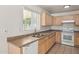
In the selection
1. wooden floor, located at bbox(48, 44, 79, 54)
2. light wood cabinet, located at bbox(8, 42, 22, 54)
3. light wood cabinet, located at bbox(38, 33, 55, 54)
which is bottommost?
wooden floor, located at bbox(48, 44, 79, 54)

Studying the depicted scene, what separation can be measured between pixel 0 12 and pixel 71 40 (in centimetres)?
412

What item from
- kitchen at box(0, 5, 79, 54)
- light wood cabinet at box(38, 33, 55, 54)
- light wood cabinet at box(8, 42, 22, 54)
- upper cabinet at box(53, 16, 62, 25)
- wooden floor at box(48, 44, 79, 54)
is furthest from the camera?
upper cabinet at box(53, 16, 62, 25)

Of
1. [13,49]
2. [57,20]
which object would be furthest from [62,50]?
[13,49]

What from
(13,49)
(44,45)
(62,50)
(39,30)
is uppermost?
(39,30)

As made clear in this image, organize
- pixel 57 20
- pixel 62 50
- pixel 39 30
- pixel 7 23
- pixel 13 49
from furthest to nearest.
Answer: pixel 57 20
pixel 39 30
pixel 62 50
pixel 7 23
pixel 13 49

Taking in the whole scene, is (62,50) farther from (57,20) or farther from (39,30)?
(57,20)

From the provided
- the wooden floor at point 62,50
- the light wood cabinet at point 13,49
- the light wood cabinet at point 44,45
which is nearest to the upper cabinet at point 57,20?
the wooden floor at point 62,50

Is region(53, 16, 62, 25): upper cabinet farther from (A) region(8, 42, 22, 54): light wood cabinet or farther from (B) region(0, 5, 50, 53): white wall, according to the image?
(A) region(8, 42, 22, 54): light wood cabinet

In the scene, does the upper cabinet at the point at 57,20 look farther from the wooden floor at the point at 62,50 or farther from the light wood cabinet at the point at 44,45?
the light wood cabinet at the point at 44,45

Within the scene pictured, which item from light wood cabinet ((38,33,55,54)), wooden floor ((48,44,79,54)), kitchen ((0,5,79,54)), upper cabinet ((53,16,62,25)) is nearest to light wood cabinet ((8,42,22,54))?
kitchen ((0,5,79,54))

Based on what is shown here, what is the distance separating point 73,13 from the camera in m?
5.78

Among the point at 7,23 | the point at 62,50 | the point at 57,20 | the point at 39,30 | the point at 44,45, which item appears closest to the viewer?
the point at 7,23

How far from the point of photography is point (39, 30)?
457cm

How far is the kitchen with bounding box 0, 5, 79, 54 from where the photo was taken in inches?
84.0
